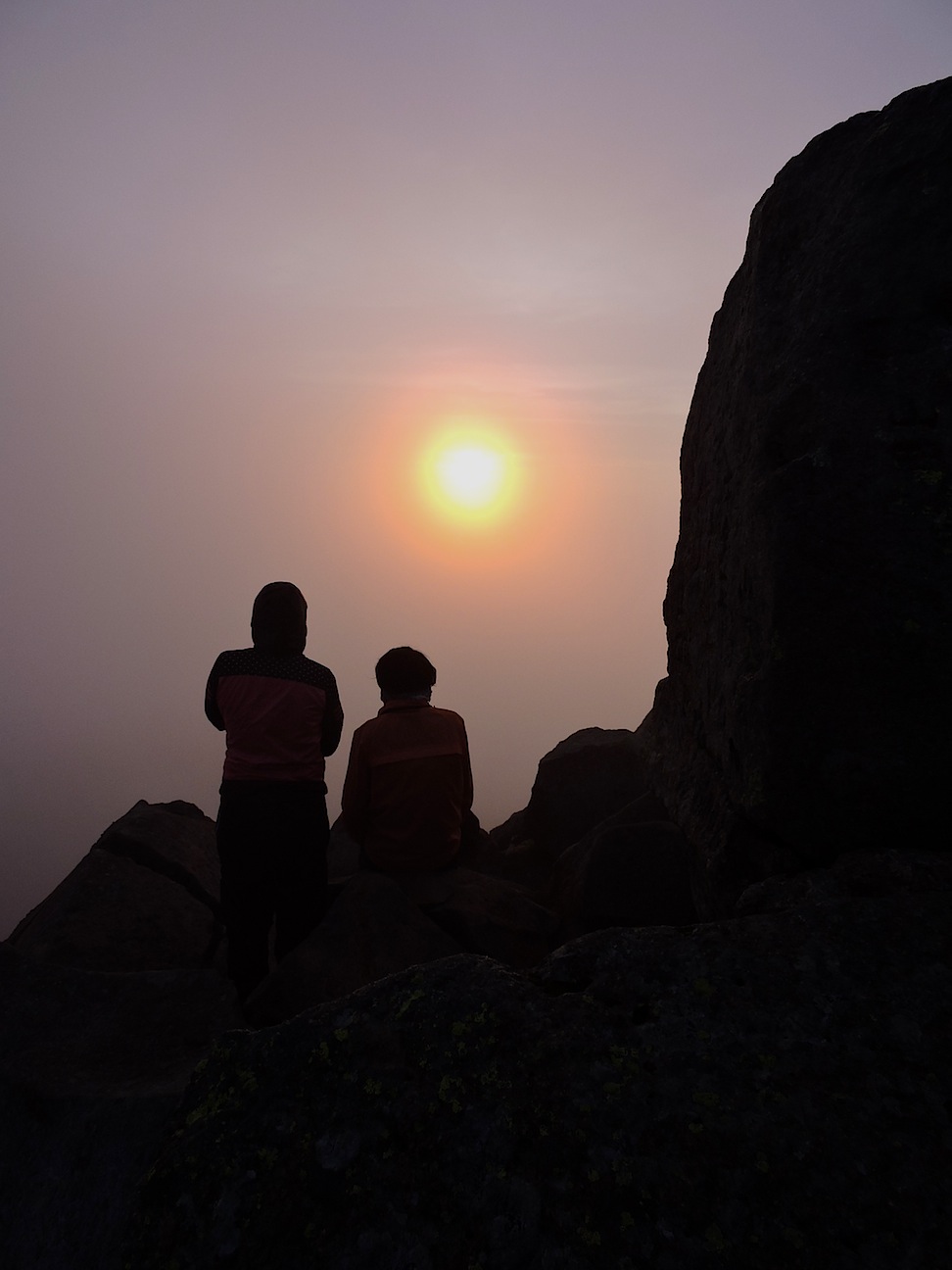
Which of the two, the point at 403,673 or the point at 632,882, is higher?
the point at 403,673

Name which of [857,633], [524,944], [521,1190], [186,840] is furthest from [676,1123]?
[186,840]

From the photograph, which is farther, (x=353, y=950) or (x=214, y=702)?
(x=214, y=702)

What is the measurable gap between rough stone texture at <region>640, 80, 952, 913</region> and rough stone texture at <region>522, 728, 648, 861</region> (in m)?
4.79

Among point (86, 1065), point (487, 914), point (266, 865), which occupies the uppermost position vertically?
point (266, 865)

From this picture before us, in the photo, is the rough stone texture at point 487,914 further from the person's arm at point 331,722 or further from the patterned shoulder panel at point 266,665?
the patterned shoulder panel at point 266,665

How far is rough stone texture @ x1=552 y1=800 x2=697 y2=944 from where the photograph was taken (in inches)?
232

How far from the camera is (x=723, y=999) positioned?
256cm

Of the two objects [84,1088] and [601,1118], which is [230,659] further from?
[601,1118]

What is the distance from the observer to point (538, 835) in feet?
29.6

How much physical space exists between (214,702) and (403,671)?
1.67 metres

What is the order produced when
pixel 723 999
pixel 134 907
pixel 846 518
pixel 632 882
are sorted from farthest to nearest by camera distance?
pixel 134 907 → pixel 632 882 → pixel 846 518 → pixel 723 999

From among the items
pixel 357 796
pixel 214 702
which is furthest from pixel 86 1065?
pixel 357 796

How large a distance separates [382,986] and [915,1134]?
171cm

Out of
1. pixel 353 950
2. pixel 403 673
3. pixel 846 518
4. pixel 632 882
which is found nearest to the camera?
pixel 846 518
